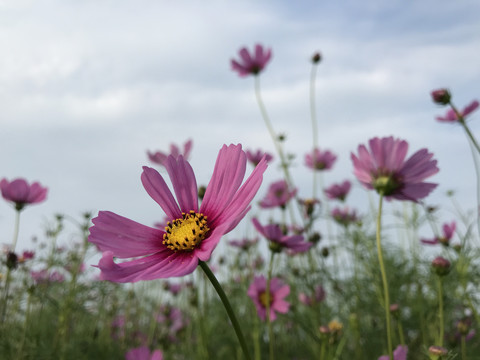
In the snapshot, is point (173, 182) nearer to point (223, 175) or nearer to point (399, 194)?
point (223, 175)

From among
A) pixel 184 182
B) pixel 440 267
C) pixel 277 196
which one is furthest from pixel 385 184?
pixel 277 196

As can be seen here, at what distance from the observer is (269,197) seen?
81.4 inches

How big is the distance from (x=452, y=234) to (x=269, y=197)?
0.76 meters

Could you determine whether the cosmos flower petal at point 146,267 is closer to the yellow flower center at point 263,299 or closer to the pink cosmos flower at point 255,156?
the yellow flower center at point 263,299

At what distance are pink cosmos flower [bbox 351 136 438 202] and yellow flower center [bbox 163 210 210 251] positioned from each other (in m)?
0.39

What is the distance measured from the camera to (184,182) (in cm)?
68

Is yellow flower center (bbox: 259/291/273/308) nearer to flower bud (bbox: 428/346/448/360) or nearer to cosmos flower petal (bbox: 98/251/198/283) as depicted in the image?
flower bud (bbox: 428/346/448/360)

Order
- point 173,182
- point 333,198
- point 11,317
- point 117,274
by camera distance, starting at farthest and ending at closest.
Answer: point 333,198 → point 11,317 → point 173,182 → point 117,274

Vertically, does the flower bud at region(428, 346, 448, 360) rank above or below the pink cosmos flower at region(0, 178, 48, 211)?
below

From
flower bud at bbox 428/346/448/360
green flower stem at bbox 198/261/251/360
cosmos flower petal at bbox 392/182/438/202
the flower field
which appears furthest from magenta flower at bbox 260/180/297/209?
green flower stem at bbox 198/261/251/360

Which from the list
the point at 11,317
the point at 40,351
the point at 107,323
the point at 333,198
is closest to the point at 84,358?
the point at 40,351

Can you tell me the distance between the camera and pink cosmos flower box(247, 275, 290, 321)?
1438mm

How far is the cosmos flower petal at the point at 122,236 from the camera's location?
0.60 metres

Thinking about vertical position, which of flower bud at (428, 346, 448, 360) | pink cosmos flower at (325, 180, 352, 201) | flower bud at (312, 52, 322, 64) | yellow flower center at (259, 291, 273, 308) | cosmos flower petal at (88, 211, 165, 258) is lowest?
flower bud at (428, 346, 448, 360)
